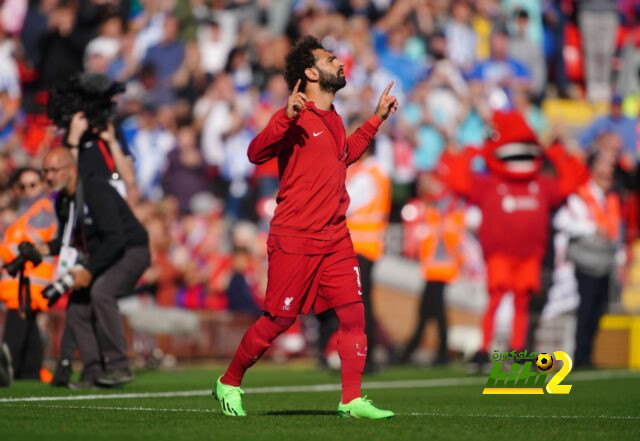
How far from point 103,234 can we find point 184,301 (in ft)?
24.9

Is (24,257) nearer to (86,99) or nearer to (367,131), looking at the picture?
(86,99)

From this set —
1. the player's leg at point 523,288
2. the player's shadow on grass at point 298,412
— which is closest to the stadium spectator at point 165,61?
the player's leg at point 523,288

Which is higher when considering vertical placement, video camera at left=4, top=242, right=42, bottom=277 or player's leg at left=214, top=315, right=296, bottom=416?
video camera at left=4, top=242, right=42, bottom=277

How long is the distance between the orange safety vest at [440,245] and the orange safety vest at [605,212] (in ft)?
6.17

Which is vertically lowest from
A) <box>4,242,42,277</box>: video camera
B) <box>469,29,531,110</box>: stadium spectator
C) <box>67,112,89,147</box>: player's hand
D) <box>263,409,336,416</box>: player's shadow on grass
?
<box>263,409,336,416</box>: player's shadow on grass

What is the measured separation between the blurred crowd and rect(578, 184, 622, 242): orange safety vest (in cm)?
255

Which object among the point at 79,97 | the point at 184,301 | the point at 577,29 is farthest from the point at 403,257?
the point at 79,97

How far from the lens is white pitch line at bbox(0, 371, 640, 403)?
10095 mm

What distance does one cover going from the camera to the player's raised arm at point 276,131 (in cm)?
797

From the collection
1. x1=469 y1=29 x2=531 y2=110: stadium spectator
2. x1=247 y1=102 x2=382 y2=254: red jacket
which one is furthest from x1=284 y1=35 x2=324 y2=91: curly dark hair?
x1=469 y1=29 x2=531 y2=110: stadium spectator

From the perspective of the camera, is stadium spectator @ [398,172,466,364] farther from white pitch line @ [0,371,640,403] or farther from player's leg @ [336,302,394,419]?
player's leg @ [336,302,394,419]

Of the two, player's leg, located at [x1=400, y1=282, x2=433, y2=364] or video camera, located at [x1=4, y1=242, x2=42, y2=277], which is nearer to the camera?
video camera, located at [x1=4, y1=242, x2=42, y2=277]

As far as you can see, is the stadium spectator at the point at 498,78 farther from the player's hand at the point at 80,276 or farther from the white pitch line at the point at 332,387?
the player's hand at the point at 80,276

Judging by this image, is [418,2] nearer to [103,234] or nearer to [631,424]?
[103,234]
